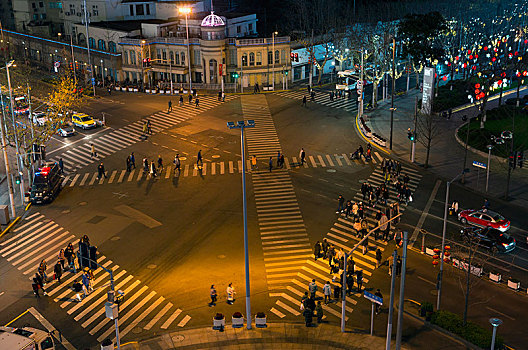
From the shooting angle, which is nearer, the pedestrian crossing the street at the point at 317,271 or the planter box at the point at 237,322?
the planter box at the point at 237,322

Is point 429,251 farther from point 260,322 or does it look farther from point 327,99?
point 327,99

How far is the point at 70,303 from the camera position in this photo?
36000 millimetres

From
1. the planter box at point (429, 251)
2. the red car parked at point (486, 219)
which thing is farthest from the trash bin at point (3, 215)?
the red car parked at point (486, 219)

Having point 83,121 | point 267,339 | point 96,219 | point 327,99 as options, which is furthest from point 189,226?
point 327,99

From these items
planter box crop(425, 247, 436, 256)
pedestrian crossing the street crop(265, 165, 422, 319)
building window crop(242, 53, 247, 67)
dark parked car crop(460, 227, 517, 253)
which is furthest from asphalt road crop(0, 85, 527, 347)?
building window crop(242, 53, 247, 67)

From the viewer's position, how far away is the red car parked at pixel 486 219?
1734 inches

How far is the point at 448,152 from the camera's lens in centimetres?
6150

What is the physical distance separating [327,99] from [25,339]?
62.4 metres

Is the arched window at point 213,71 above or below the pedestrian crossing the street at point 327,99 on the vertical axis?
above

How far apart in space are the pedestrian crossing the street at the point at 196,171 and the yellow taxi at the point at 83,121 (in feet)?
53.3

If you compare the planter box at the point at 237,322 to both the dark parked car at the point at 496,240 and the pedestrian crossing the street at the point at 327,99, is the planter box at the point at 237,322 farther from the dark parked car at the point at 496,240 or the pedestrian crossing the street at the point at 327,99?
the pedestrian crossing the street at the point at 327,99

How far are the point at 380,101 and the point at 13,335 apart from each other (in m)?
63.9

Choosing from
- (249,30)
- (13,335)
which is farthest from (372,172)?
(249,30)

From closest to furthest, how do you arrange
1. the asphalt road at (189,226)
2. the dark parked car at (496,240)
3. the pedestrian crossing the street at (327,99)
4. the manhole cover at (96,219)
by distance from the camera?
the asphalt road at (189,226) < the dark parked car at (496,240) < the manhole cover at (96,219) < the pedestrian crossing the street at (327,99)
